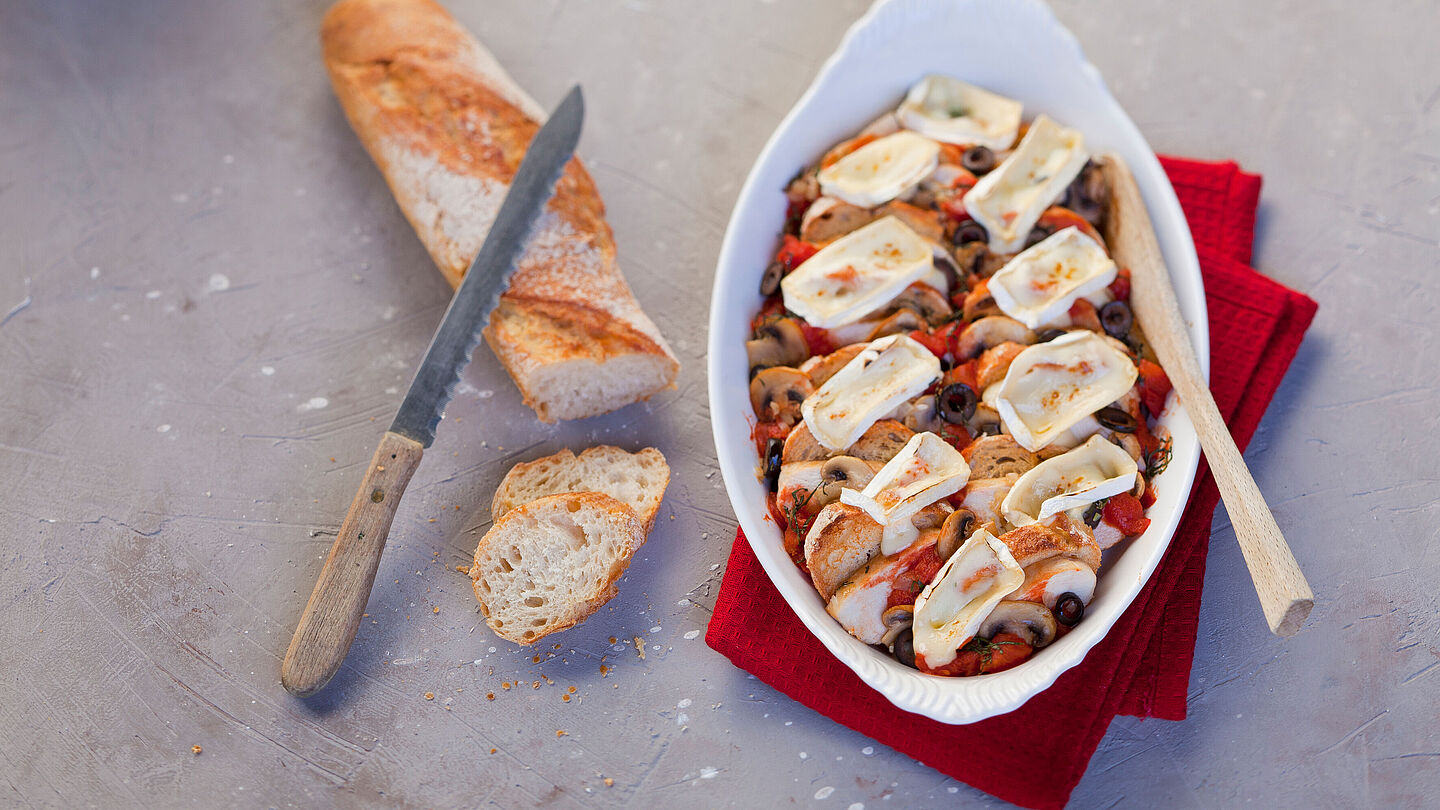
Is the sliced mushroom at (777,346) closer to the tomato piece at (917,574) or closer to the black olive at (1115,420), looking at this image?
the tomato piece at (917,574)

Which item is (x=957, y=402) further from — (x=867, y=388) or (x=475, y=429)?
(x=475, y=429)

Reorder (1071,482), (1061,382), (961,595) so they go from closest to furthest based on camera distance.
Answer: (961,595), (1071,482), (1061,382)

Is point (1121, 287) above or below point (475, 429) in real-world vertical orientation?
above

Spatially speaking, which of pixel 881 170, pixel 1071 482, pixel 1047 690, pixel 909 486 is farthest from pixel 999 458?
pixel 881 170

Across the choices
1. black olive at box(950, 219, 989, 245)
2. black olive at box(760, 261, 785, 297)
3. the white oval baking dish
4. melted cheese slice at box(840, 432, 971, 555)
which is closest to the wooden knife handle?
the white oval baking dish

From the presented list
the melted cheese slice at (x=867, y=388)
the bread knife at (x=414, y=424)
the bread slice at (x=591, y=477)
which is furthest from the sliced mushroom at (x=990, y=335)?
the bread knife at (x=414, y=424)

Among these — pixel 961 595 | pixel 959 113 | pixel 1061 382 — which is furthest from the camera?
pixel 959 113
